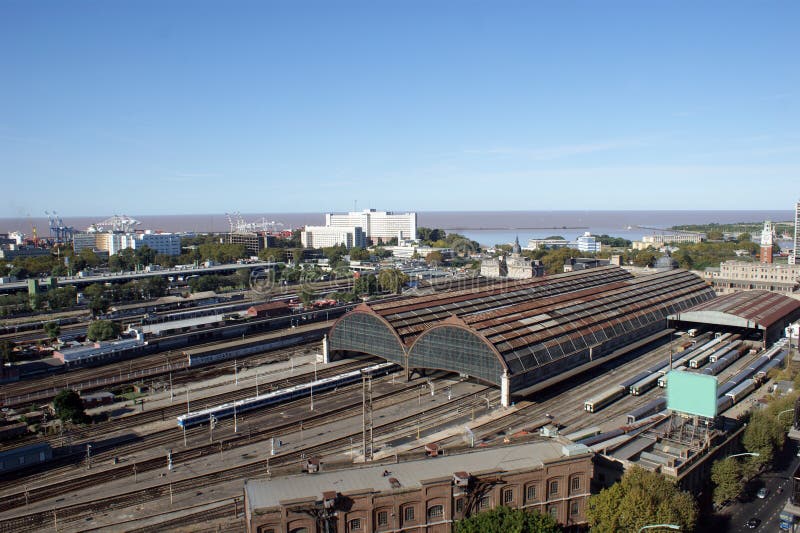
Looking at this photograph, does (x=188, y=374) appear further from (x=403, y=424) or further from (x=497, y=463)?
(x=497, y=463)

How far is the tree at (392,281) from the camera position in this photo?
406 ft

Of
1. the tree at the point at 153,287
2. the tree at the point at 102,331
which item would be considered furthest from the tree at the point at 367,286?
the tree at the point at 102,331

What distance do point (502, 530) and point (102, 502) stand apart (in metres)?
26.3

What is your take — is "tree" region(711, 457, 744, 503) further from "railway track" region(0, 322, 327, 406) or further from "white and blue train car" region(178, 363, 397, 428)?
"railway track" region(0, 322, 327, 406)

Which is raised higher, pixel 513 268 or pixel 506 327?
pixel 513 268

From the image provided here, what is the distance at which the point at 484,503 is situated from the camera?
30672mm

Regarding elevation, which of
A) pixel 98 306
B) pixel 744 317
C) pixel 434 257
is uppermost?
pixel 434 257

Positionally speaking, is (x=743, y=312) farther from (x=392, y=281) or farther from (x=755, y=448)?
(x=392, y=281)

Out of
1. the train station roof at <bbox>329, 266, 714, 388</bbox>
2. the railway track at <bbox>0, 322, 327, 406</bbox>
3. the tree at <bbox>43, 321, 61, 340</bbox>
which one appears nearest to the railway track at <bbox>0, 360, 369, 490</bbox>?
the railway track at <bbox>0, 322, 327, 406</bbox>

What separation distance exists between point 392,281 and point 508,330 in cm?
6867

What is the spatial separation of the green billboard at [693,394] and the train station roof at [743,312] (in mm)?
45263

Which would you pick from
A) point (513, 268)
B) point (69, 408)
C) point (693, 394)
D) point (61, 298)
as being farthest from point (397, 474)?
point (61, 298)

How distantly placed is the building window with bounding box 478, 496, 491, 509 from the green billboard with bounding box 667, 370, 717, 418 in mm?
15864

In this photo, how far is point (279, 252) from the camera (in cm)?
19112
